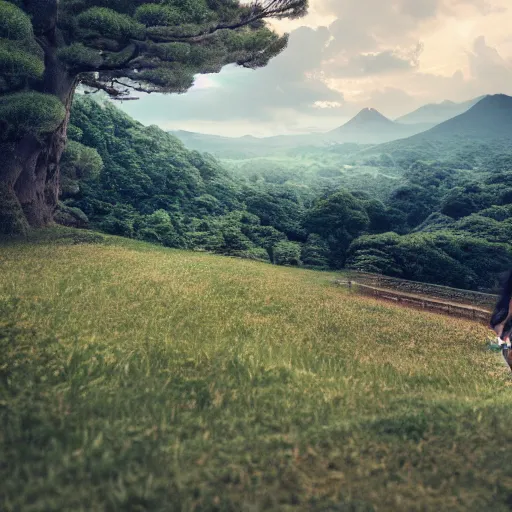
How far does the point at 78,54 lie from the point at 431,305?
14957mm

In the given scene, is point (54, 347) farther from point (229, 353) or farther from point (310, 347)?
point (310, 347)

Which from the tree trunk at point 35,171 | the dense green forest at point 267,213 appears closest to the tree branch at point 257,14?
the tree trunk at point 35,171

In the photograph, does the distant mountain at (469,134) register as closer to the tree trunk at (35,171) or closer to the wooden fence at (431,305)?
the wooden fence at (431,305)

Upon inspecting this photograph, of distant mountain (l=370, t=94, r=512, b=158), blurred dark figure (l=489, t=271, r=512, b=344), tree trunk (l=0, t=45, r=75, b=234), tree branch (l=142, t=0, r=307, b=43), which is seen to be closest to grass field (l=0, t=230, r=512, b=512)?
blurred dark figure (l=489, t=271, r=512, b=344)

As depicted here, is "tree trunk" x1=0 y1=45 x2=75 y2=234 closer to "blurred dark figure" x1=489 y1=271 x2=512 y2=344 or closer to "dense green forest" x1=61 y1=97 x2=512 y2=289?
"dense green forest" x1=61 y1=97 x2=512 y2=289

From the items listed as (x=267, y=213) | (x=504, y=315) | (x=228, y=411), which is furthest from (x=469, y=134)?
(x=228, y=411)

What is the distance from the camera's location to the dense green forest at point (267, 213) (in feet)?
89.5

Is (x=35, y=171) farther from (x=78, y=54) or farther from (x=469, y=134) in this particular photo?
(x=469, y=134)

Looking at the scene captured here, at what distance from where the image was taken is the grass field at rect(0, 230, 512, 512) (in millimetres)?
3900

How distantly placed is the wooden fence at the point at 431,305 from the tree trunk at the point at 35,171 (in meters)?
→ 12.5

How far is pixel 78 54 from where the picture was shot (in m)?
15.2

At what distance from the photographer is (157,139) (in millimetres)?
39438

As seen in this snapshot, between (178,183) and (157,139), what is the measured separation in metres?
6.60

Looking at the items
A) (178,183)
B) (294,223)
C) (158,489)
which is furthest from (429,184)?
(158,489)
